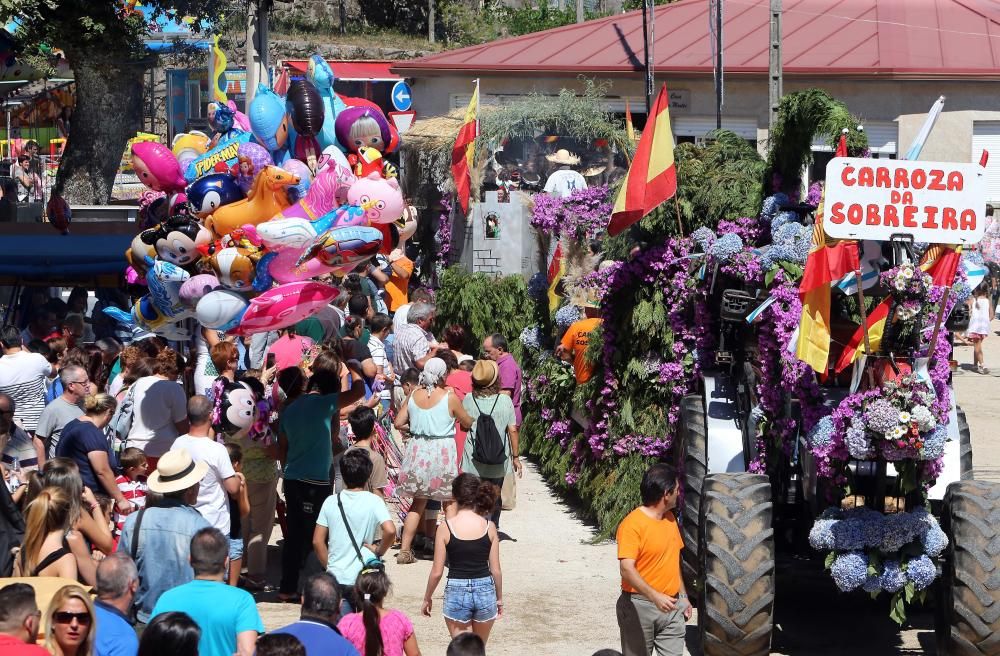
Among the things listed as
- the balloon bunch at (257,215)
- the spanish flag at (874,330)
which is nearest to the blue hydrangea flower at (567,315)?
the balloon bunch at (257,215)

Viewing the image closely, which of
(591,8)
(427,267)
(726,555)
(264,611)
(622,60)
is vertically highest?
(591,8)

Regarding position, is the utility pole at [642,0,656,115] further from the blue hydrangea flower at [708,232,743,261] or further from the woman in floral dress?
the blue hydrangea flower at [708,232,743,261]

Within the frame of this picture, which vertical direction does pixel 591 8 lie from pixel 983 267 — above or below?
above

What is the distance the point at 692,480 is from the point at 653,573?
1.75 meters

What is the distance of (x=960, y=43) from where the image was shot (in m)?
23.9

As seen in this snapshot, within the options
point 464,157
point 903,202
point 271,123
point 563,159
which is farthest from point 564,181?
point 903,202

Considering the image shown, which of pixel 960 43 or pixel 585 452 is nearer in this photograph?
pixel 585 452

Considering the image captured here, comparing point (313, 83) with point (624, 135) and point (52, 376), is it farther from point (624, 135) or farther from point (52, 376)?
point (624, 135)

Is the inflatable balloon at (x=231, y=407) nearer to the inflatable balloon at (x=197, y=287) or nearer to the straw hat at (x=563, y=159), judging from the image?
the inflatable balloon at (x=197, y=287)

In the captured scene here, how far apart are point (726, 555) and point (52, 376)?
262 inches

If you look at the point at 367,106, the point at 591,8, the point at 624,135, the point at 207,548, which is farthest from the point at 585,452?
the point at 591,8

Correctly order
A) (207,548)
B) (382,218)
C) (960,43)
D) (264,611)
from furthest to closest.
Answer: (960,43) → (382,218) → (264,611) → (207,548)

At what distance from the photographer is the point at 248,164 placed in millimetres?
9930

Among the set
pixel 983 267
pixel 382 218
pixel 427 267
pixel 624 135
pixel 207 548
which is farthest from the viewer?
pixel 427 267
